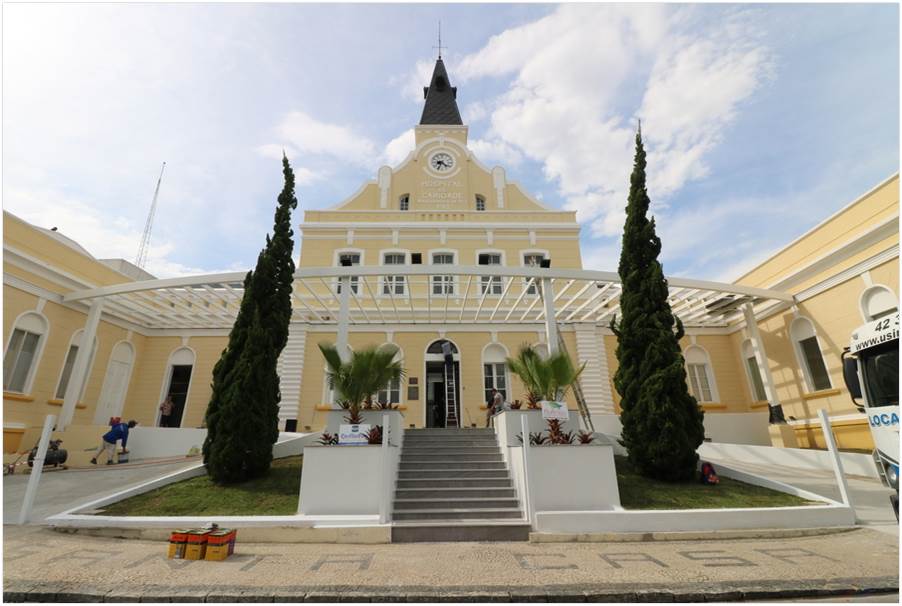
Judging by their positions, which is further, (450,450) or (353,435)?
(450,450)

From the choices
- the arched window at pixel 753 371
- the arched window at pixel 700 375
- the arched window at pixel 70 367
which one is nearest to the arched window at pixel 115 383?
the arched window at pixel 70 367

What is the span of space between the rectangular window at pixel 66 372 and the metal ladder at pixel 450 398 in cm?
1170

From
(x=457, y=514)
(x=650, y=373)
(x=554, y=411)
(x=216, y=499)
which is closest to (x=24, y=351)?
(x=216, y=499)

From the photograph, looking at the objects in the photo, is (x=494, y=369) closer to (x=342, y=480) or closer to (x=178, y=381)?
(x=342, y=480)

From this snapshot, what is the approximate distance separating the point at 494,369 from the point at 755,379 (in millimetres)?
9156

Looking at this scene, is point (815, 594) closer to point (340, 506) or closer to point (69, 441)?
point (340, 506)

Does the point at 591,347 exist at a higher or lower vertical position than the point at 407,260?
lower

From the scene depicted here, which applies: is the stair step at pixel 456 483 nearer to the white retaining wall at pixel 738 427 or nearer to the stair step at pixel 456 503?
the stair step at pixel 456 503

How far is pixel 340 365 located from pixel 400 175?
13.0 m

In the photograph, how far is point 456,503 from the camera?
722 cm

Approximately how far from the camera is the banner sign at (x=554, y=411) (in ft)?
26.7

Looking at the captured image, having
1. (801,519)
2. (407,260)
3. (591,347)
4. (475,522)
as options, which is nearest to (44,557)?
(475,522)

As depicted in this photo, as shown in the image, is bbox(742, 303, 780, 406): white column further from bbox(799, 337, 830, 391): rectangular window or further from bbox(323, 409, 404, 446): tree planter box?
bbox(323, 409, 404, 446): tree planter box

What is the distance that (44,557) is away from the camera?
5062mm
